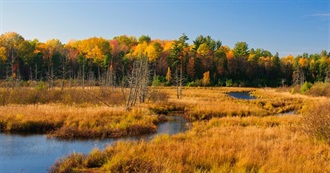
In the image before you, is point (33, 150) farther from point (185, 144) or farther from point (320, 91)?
point (320, 91)

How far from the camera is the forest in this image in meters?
75.2

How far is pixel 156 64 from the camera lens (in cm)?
9212

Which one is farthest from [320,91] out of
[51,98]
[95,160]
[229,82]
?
[95,160]

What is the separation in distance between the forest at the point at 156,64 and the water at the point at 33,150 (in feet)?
148

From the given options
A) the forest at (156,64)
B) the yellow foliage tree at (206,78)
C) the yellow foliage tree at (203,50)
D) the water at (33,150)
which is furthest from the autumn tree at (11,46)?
the water at (33,150)

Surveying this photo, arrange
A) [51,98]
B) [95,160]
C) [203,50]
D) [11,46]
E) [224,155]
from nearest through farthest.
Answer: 1. [224,155]
2. [95,160]
3. [51,98]
4. [11,46]
5. [203,50]

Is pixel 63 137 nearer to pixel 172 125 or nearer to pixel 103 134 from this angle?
pixel 103 134

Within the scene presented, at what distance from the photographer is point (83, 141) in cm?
1831

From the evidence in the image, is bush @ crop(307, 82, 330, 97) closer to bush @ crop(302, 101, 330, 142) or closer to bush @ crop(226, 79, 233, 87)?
bush @ crop(226, 79, 233, 87)

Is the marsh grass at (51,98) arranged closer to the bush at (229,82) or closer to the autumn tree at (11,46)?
the autumn tree at (11,46)

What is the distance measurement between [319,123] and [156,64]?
256 feet

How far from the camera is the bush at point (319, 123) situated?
1473cm

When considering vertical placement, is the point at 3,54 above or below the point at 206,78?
above

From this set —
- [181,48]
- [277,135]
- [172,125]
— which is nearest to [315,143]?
[277,135]
